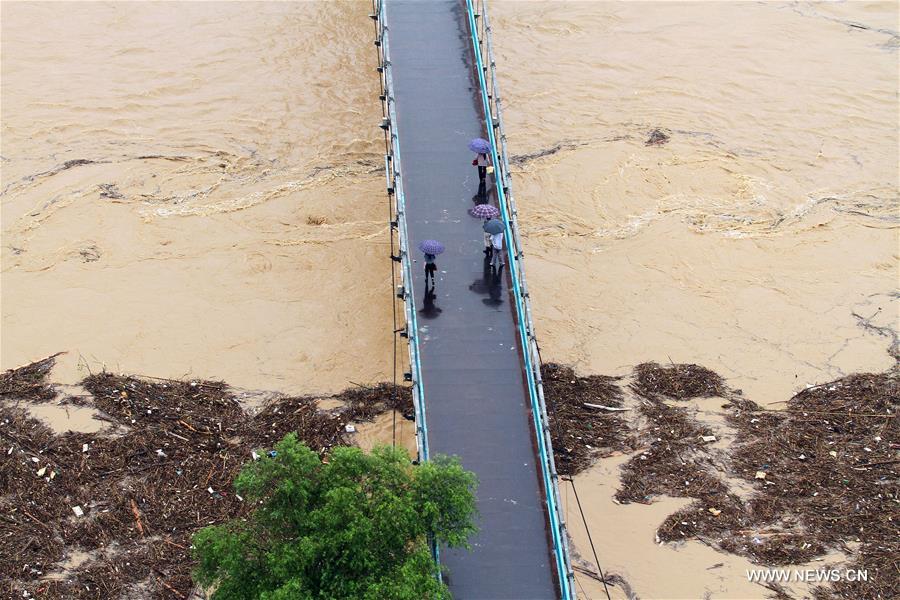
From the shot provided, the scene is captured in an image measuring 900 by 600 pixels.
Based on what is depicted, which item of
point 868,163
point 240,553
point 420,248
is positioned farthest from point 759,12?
point 240,553

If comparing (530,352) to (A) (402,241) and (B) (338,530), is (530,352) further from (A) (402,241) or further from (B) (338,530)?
(B) (338,530)

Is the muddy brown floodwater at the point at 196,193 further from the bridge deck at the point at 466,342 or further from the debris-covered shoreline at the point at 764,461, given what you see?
the debris-covered shoreline at the point at 764,461

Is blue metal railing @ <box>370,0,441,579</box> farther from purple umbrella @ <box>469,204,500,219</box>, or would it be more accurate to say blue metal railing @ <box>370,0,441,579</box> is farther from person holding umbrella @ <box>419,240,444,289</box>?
purple umbrella @ <box>469,204,500,219</box>

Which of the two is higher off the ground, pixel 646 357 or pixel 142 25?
pixel 142 25

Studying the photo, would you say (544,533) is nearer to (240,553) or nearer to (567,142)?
(240,553)

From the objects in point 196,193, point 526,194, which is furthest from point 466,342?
point 196,193

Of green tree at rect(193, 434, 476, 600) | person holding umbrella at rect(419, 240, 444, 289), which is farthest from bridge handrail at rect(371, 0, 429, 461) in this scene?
green tree at rect(193, 434, 476, 600)

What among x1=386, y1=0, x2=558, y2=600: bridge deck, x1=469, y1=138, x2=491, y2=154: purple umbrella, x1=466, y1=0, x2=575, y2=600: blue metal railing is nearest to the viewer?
x1=466, y1=0, x2=575, y2=600: blue metal railing
